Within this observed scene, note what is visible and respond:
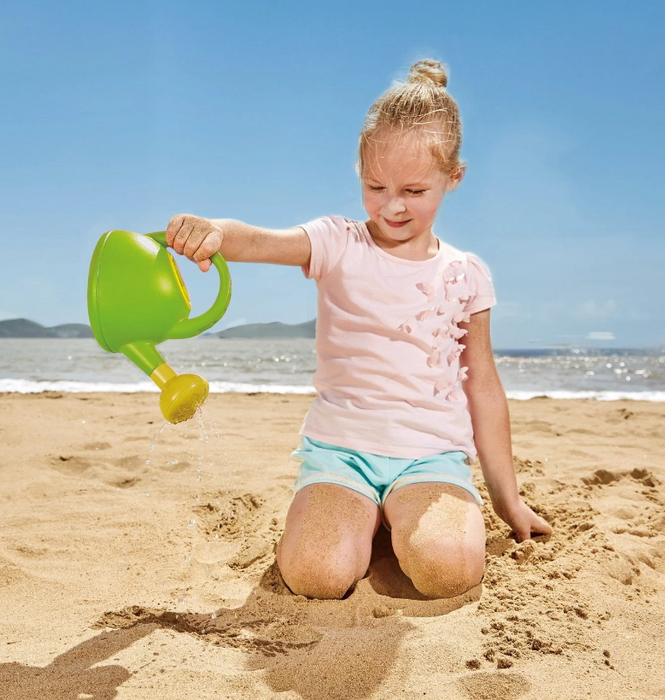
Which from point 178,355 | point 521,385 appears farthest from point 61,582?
point 178,355

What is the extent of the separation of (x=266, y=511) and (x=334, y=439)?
66 cm

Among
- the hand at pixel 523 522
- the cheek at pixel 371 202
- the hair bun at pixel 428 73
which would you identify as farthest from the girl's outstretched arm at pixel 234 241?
the hand at pixel 523 522

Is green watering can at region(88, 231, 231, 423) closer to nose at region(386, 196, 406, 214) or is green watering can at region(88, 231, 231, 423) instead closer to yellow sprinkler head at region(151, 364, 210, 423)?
yellow sprinkler head at region(151, 364, 210, 423)

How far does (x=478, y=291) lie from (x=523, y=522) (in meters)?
0.76


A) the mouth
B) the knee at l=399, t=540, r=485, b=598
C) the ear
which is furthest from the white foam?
the knee at l=399, t=540, r=485, b=598

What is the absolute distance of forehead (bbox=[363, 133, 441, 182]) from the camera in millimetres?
1896

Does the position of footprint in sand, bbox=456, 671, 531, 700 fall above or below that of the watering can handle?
below

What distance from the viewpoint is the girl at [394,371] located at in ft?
5.82

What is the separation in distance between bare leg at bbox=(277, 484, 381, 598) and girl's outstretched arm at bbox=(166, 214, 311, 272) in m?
0.66

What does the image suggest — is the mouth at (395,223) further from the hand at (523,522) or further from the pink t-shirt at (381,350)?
the hand at (523,522)

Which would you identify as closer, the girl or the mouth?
the girl

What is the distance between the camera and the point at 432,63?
6.90 feet

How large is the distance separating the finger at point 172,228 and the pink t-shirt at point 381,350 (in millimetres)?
517

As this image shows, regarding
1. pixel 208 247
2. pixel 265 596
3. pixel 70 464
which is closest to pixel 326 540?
pixel 265 596
